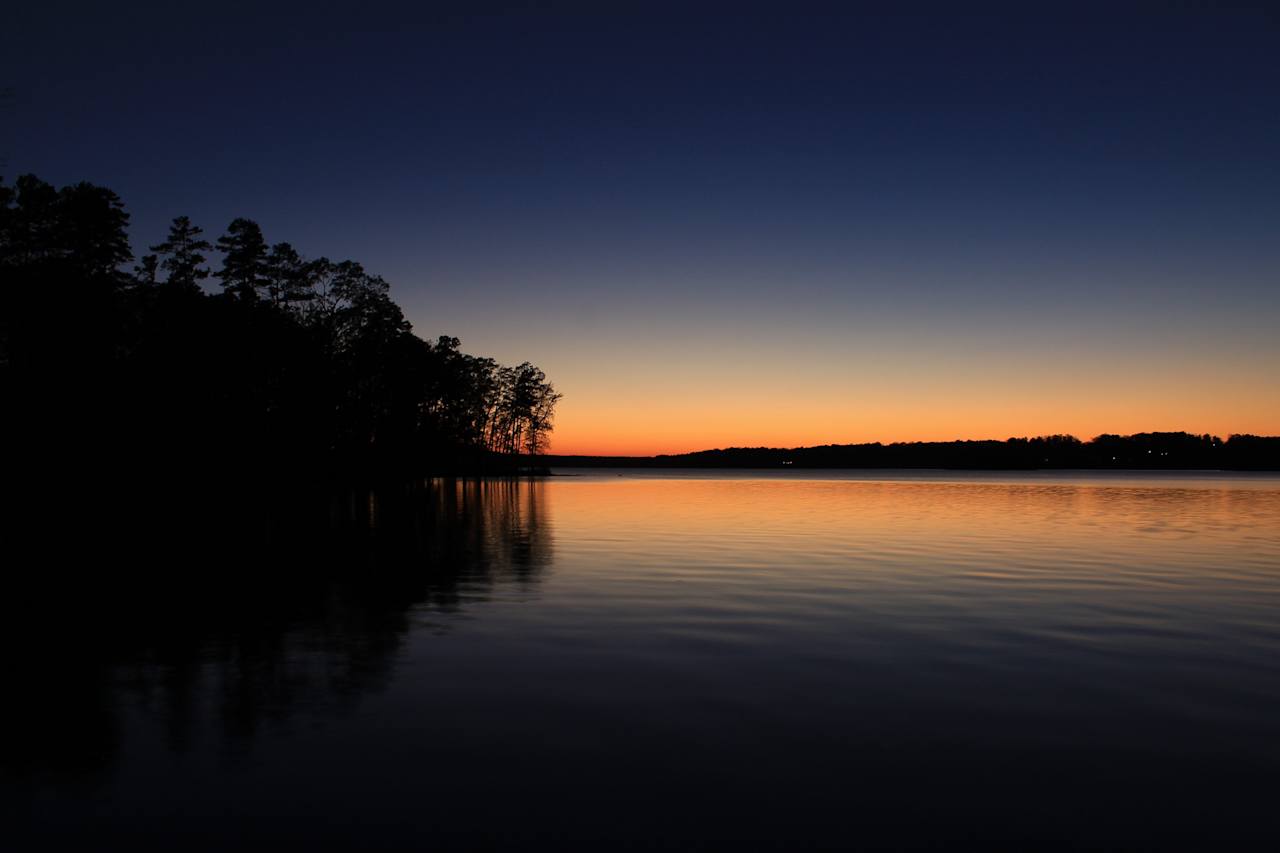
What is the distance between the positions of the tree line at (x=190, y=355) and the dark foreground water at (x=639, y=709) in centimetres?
3429

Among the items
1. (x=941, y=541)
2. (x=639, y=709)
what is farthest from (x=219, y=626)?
(x=941, y=541)

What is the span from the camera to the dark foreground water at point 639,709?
7.38 m

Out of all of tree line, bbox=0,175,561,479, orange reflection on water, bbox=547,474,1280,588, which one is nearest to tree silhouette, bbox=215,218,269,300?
tree line, bbox=0,175,561,479

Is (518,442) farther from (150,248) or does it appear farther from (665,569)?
(665,569)

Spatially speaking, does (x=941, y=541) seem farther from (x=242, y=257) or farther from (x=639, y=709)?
(x=242, y=257)

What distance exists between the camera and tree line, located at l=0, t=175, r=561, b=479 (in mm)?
51062

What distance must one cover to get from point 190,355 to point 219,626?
59.9 m

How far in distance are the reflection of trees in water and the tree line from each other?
22111 mm

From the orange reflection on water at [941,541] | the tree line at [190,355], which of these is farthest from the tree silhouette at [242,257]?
the orange reflection on water at [941,541]

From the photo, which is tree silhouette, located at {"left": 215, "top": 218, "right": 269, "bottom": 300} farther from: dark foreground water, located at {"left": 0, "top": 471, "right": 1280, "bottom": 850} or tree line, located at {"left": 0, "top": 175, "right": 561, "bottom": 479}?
dark foreground water, located at {"left": 0, "top": 471, "right": 1280, "bottom": 850}

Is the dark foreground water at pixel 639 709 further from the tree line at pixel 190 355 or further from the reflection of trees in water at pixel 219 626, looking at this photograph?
the tree line at pixel 190 355

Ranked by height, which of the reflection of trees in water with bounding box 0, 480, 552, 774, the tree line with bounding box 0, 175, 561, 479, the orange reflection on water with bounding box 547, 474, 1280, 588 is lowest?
the orange reflection on water with bounding box 547, 474, 1280, 588

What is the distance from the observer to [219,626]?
53.2 feet

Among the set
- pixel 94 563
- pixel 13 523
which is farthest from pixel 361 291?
pixel 94 563
